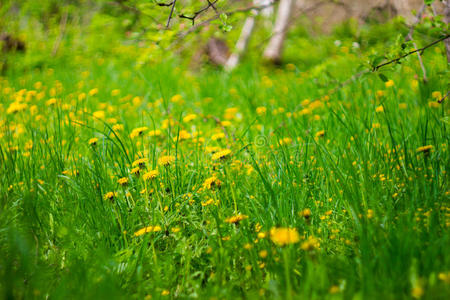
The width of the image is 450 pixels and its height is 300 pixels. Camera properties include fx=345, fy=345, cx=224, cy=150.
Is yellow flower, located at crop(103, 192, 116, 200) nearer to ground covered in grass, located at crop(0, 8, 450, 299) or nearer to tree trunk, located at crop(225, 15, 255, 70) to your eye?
ground covered in grass, located at crop(0, 8, 450, 299)

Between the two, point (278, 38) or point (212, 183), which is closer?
point (212, 183)

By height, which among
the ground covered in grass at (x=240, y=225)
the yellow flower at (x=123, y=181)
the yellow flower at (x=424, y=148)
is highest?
the yellow flower at (x=424, y=148)

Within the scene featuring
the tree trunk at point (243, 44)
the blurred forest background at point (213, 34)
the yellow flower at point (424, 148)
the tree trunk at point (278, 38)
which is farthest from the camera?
the tree trunk at point (278, 38)

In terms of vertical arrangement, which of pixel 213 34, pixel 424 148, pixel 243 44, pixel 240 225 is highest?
pixel 213 34

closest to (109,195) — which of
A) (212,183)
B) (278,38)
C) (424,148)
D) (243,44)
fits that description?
(212,183)

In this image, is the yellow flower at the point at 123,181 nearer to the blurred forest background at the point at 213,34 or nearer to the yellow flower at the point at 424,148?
the yellow flower at the point at 424,148

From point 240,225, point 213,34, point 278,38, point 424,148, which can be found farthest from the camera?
point 278,38

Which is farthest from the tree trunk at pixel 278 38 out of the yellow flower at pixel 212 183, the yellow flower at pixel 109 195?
the yellow flower at pixel 109 195

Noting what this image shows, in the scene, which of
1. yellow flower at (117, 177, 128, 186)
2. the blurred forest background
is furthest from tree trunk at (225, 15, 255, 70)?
yellow flower at (117, 177, 128, 186)

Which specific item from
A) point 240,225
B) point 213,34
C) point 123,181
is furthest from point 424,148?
point 213,34

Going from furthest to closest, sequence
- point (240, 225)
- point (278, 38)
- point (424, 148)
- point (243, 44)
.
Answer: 1. point (278, 38)
2. point (243, 44)
3. point (424, 148)
4. point (240, 225)

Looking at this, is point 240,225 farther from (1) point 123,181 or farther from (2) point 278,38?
(2) point 278,38

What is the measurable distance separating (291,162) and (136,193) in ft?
2.64

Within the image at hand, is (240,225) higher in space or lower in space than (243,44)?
lower
